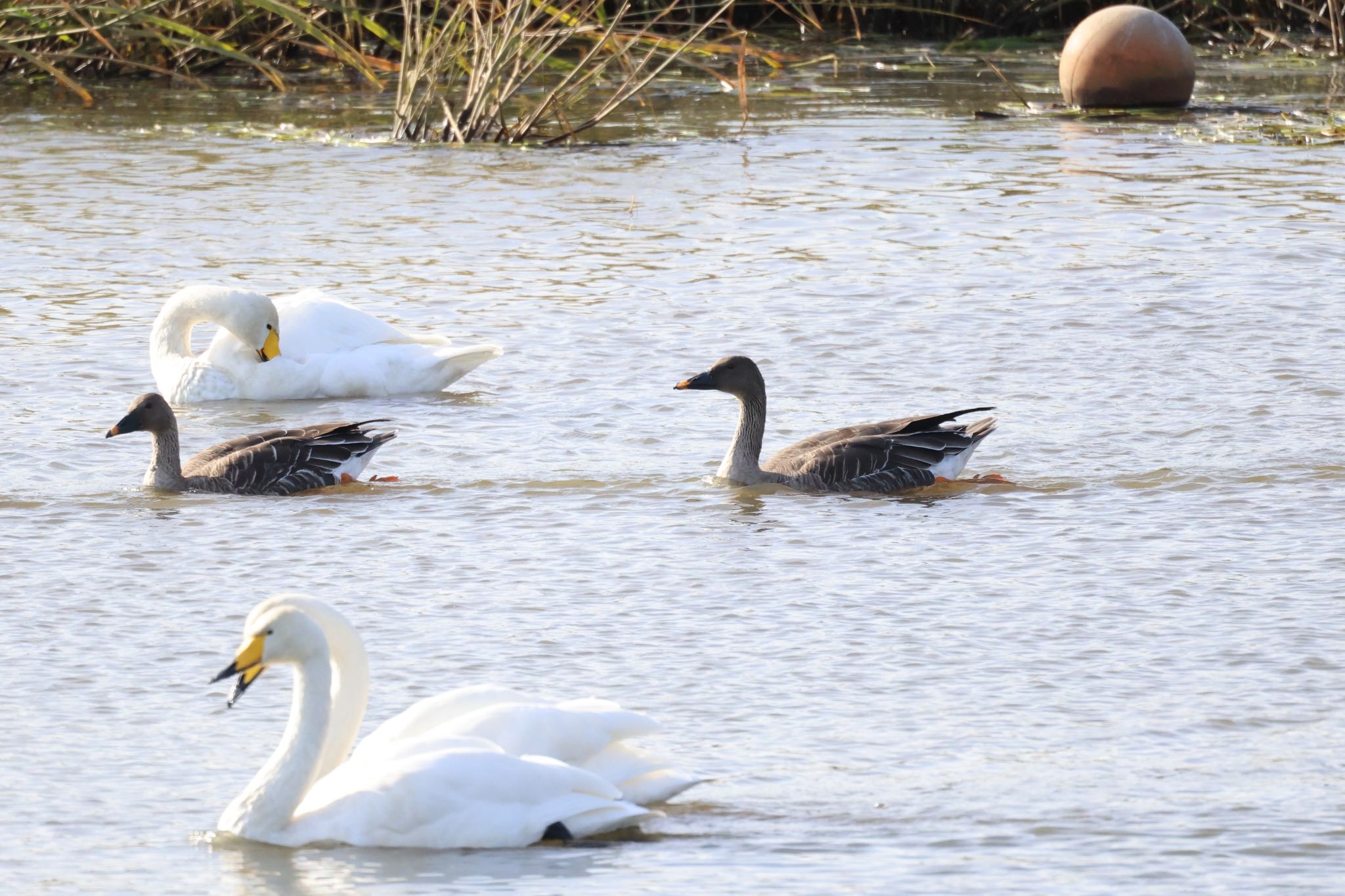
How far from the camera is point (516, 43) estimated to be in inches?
709

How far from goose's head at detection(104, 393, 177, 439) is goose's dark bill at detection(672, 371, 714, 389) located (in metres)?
2.29

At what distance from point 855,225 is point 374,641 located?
8.92 metres

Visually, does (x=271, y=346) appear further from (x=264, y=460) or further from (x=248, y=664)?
(x=248, y=664)

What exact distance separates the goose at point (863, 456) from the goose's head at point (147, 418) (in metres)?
2.30

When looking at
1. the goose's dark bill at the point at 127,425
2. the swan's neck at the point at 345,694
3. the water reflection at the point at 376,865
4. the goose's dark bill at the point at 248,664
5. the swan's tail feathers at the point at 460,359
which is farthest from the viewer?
the swan's tail feathers at the point at 460,359

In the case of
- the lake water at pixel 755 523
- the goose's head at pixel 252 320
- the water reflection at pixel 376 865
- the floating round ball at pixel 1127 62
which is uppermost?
the floating round ball at pixel 1127 62

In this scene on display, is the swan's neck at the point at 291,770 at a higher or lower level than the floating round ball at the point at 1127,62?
lower

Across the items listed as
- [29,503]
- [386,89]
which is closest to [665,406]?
[29,503]

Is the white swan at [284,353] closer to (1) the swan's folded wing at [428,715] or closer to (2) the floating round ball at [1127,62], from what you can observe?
(1) the swan's folded wing at [428,715]

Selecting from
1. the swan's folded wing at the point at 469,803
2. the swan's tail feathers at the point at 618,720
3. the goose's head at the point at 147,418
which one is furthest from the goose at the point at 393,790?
the goose's head at the point at 147,418

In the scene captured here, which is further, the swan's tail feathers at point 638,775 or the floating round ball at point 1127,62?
the floating round ball at point 1127,62

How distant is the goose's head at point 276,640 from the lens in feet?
18.7

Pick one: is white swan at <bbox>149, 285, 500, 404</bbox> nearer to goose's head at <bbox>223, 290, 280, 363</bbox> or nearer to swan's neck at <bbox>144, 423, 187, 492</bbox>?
goose's head at <bbox>223, 290, 280, 363</bbox>

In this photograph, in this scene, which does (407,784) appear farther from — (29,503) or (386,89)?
(386,89)
